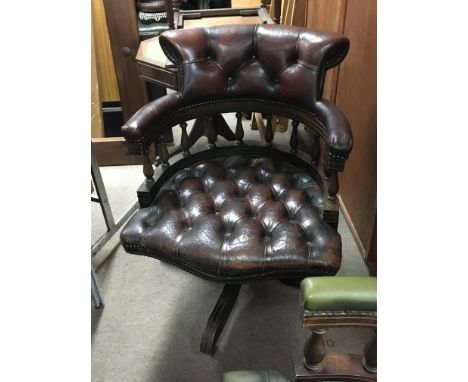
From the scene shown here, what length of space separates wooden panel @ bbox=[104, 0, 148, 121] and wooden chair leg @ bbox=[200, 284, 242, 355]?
4.39ft

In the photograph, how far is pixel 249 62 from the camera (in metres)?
1.37

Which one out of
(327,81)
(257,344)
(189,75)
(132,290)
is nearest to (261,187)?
(189,75)

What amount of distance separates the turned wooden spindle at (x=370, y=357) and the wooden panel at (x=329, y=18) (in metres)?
1.45

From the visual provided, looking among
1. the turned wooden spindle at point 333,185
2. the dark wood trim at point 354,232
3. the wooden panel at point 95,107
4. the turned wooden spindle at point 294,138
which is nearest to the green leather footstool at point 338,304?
the turned wooden spindle at point 333,185

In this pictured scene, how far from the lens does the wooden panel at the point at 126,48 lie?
1947 mm

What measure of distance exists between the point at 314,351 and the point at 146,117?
0.83m

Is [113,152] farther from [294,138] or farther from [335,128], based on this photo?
[335,128]

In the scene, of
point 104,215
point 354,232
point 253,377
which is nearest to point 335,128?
point 253,377

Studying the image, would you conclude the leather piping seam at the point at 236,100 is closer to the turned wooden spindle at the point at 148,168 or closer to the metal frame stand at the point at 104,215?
the turned wooden spindle at the point at 148,168

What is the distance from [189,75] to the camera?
1314 millimetres

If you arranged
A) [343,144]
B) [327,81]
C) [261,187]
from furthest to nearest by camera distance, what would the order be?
[327,81] → [261,187] → [343,144]

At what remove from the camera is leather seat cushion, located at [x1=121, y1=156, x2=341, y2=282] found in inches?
40.8

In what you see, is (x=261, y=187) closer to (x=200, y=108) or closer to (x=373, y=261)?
(x=200, y=108)
